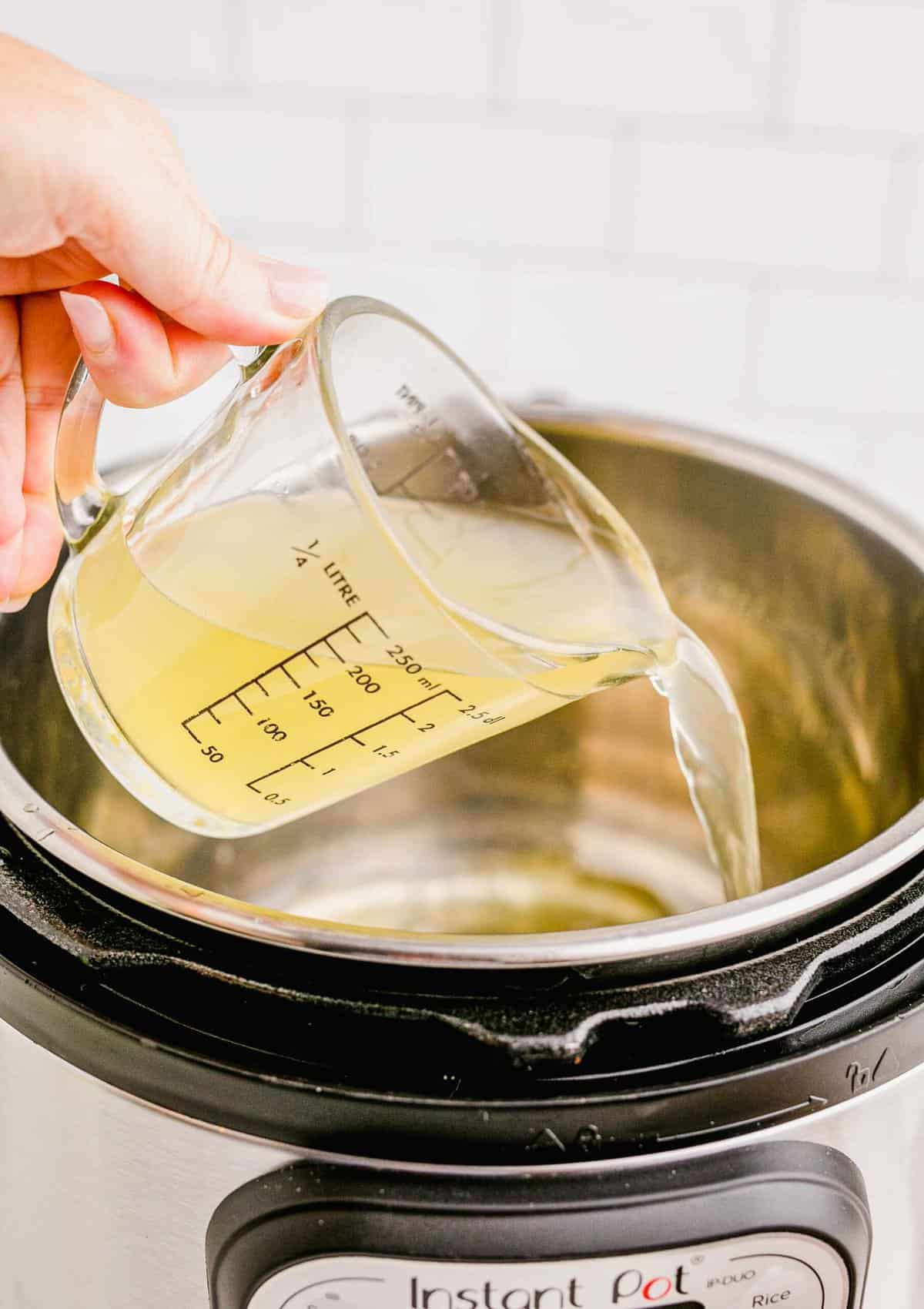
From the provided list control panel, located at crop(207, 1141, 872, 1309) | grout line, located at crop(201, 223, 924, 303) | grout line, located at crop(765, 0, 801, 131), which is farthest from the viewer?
grout line, located at crop(201, 223, 924, 303)

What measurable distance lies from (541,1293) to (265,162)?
1055mm

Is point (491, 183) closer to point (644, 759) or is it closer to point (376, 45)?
point (376, 45)

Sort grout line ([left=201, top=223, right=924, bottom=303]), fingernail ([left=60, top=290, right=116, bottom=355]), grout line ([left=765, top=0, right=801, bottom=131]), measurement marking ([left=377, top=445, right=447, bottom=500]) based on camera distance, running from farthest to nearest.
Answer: grout line ([left=201, top=223, right=924, bottom=303]) < grout line ([left=765, top=0, right=801, bottom=131]) < measurement marking ([left=377, top=445, right=447, bottom=500]) < fingernail ([left=60, top=290, right=116, bottom=355])

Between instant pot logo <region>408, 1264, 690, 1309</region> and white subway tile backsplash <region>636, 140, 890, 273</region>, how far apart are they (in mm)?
1002

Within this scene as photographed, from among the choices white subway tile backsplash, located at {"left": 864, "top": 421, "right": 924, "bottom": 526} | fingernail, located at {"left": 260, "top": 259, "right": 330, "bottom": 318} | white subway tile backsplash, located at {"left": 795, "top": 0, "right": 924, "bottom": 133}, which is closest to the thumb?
fingernail, located at {"left": 260, "top": 259, "right": 330, "bottom": 318}

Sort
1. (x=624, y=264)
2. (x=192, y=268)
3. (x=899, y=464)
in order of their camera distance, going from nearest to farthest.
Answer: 1. (x=192, y=268)
2. (x=624, y=264)
3. (x=899, y=464)

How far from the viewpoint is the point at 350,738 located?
0.58m

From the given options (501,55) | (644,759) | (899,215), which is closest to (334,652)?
(644,759)

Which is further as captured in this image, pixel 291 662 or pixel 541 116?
pixel 541 116

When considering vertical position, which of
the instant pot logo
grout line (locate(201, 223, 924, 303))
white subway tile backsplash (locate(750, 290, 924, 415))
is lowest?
the instant pot logo

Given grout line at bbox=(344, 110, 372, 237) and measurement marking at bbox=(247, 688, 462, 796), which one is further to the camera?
grout line at bbox=(344, 110, 372, 237)

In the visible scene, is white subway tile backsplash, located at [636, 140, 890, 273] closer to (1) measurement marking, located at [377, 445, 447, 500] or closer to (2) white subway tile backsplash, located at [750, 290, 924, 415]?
(2) white subway tile backsplash, located at [750, 290, 924, 415]

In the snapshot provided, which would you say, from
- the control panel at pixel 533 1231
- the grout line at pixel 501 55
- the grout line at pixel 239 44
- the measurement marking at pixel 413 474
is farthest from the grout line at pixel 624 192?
the control panel at pixel 533 1231

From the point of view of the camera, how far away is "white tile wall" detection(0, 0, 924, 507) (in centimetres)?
119
